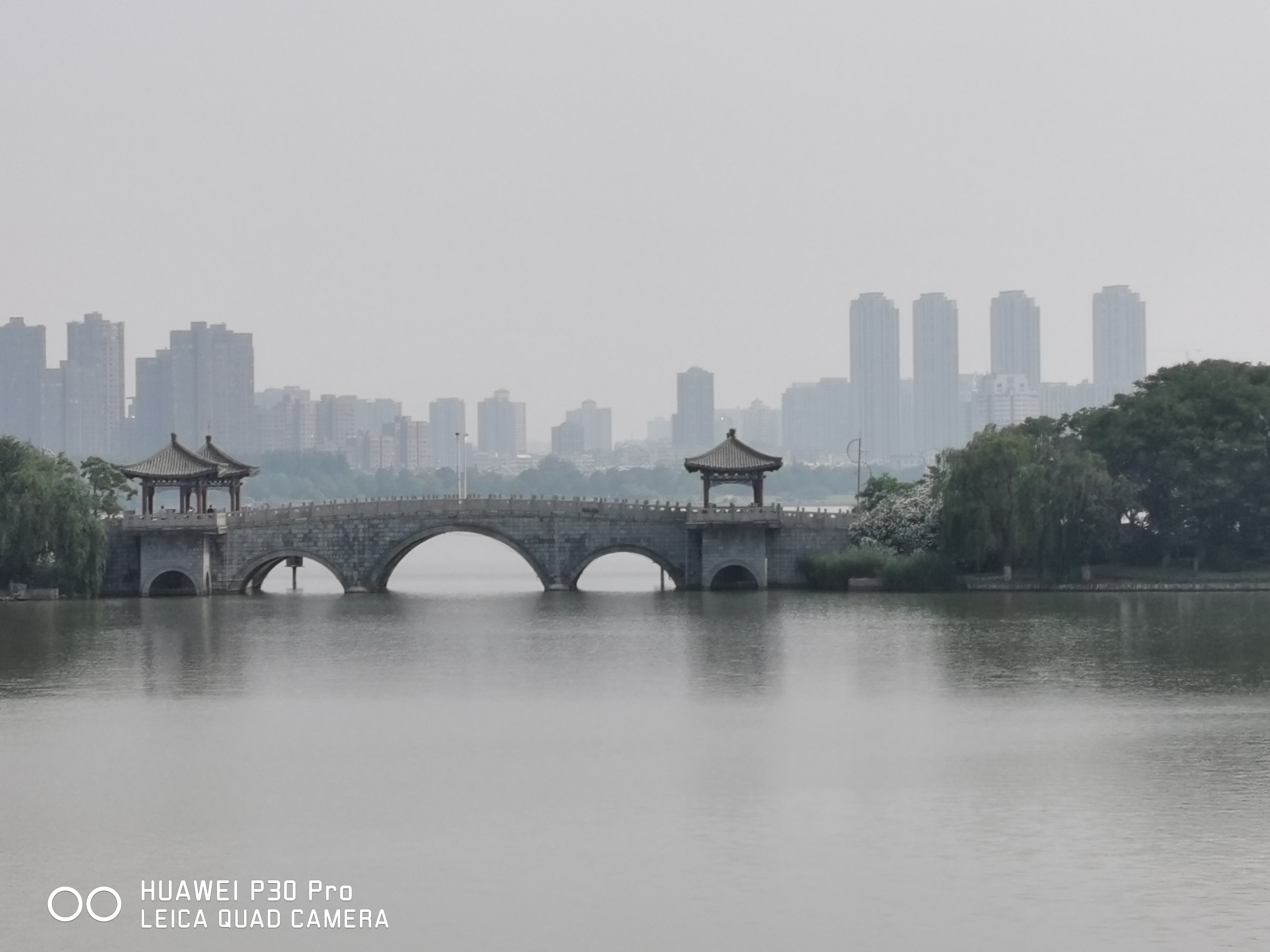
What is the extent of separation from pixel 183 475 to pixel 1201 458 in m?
26.1

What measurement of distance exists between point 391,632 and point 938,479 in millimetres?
16631

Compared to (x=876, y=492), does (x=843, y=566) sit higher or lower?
lower

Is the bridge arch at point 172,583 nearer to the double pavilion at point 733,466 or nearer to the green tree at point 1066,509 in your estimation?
the double pavilion at point 733,466

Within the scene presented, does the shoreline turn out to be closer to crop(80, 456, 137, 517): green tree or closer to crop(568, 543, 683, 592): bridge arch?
crop(568, 543, 683, 592): bridge arch

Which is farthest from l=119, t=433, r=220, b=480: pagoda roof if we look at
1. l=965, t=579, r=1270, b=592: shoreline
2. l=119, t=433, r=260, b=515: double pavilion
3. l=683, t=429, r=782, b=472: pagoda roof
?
l=965, t=579, r=1270, b=592: shoreline

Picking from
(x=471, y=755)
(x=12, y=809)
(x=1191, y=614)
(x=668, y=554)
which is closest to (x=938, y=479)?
(x=668, y=554)

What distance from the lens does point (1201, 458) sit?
5156 cm

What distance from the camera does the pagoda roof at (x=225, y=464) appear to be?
57.1 meters

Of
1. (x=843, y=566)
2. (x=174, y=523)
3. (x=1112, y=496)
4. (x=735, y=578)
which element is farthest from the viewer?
(x=735, y=578)

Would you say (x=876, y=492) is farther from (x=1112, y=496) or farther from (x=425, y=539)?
(x=425, y=539)

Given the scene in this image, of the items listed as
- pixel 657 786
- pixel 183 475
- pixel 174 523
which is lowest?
pixel 657 786

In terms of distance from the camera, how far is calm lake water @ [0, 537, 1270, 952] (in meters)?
17.9

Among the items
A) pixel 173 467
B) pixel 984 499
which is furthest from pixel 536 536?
pixel 984 499

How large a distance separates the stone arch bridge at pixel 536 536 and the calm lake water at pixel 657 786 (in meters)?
12.0
